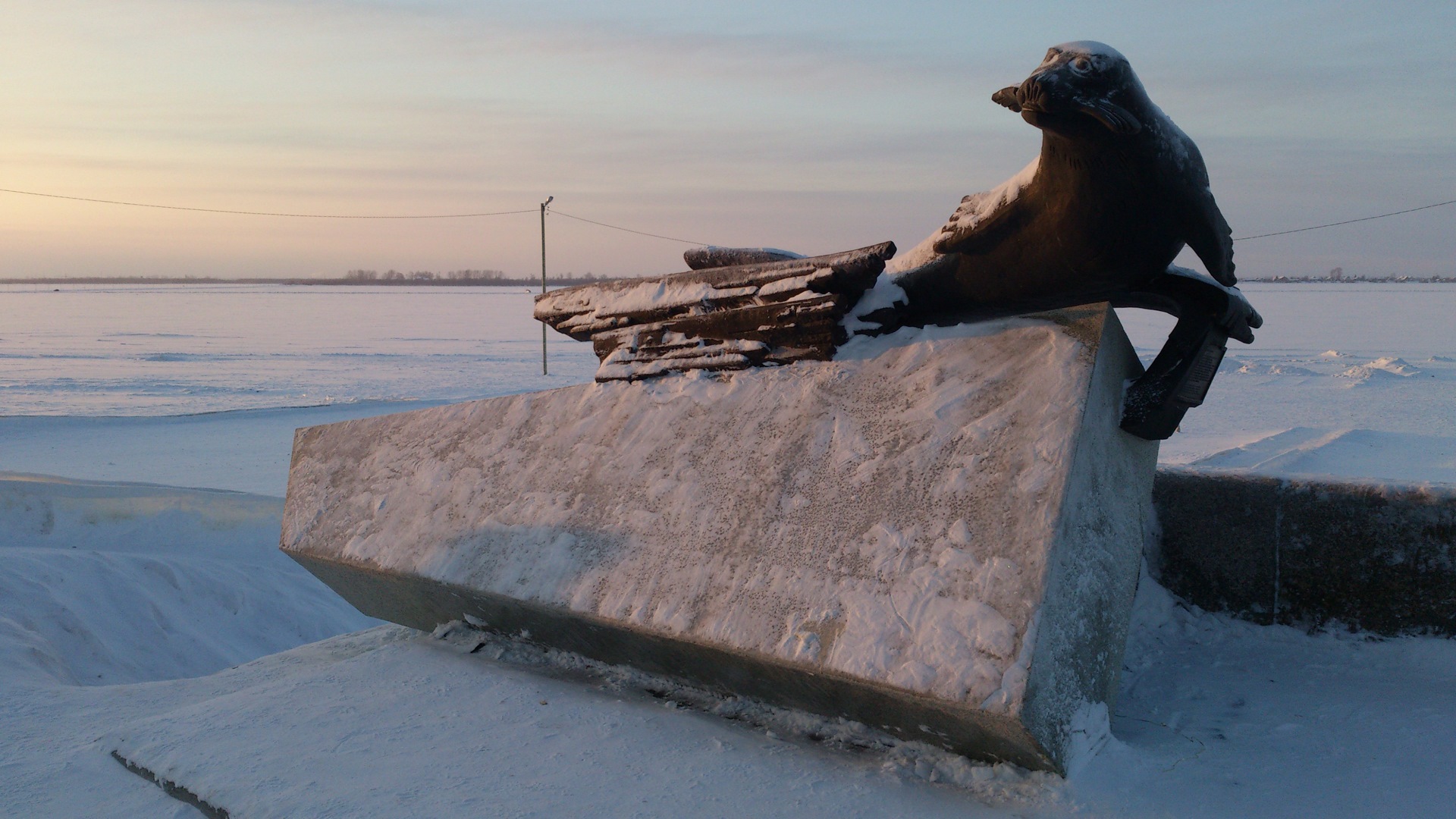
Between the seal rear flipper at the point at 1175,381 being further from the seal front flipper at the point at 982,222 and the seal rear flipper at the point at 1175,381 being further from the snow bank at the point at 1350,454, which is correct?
the snow bank at the point at 1350,454

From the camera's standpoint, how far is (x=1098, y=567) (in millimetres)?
2195

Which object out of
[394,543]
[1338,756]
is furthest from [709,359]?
[1338,756]

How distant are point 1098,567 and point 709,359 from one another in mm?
1332

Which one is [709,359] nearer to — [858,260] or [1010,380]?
[858,260]

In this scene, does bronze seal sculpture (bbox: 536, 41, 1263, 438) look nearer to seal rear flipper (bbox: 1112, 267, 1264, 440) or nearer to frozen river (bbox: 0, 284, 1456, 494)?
seal rear flipper (bbox: 1112, 267, 1264, 440)

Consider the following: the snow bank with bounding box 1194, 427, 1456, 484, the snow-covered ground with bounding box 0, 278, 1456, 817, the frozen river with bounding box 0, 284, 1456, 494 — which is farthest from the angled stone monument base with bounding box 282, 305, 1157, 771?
the snow bank with bounding box 1194, 427, 1456, 484

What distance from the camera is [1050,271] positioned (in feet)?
7.92

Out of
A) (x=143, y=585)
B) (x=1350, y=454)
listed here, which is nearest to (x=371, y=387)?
(x=143, y=585)

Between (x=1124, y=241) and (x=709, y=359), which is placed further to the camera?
(x=709, y=359)

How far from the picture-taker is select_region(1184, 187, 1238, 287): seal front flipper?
7.30 ft

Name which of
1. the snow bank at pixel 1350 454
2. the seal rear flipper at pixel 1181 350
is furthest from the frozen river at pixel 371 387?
the seal rear flipper at pixel 1181 350

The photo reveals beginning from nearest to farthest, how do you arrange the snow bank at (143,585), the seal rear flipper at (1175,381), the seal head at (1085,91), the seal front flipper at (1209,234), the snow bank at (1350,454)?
the seal head at (1085,91) → the seal front flipper at (1209,234) → the seal rear flipper at (1175,381) → the snow bank at (143,585) → the snow bank at (1350,454)

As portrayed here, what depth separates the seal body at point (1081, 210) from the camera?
6.73 ft

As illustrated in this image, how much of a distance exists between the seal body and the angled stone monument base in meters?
0.12
